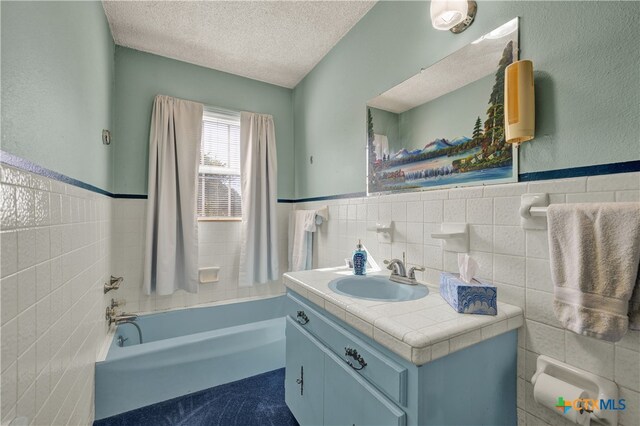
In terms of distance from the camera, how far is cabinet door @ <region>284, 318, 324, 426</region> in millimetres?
1148

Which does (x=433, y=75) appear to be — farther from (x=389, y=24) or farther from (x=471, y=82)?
(x=389, y=24)

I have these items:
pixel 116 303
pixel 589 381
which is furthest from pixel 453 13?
pixel 116 303

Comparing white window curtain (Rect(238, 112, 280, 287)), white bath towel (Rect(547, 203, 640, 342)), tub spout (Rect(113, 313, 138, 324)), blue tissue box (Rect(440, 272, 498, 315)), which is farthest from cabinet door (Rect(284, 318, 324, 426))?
tub spout (Rect(113, 313, 138, 324))

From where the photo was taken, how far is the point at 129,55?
2162 mm

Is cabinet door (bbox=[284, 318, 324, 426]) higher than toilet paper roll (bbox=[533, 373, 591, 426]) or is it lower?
lower

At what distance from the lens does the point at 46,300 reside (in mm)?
840

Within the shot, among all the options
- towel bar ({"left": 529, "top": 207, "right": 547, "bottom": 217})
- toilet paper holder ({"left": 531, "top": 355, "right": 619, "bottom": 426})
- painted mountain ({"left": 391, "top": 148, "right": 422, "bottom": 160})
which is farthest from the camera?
painted mountain ({"left": 391, "top": 148, "right": 422, "bottom": 160})

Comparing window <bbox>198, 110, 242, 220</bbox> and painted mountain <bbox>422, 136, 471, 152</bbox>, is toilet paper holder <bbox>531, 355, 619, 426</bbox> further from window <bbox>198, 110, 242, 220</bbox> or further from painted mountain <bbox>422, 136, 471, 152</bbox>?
window <bbox>198, 110, 242, 220</bbox>

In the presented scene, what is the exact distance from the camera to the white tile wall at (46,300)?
64 centimetres

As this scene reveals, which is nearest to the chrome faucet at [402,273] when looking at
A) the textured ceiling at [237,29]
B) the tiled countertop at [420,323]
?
the tiled countertop at [420,323]

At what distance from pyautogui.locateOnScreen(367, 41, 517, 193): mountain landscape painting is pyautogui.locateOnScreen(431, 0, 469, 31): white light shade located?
0.84ft

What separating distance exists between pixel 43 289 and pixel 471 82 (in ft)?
5.80

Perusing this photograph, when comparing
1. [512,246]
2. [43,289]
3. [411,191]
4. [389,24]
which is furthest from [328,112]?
[43,289]

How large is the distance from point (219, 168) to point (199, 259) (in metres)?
0.88
